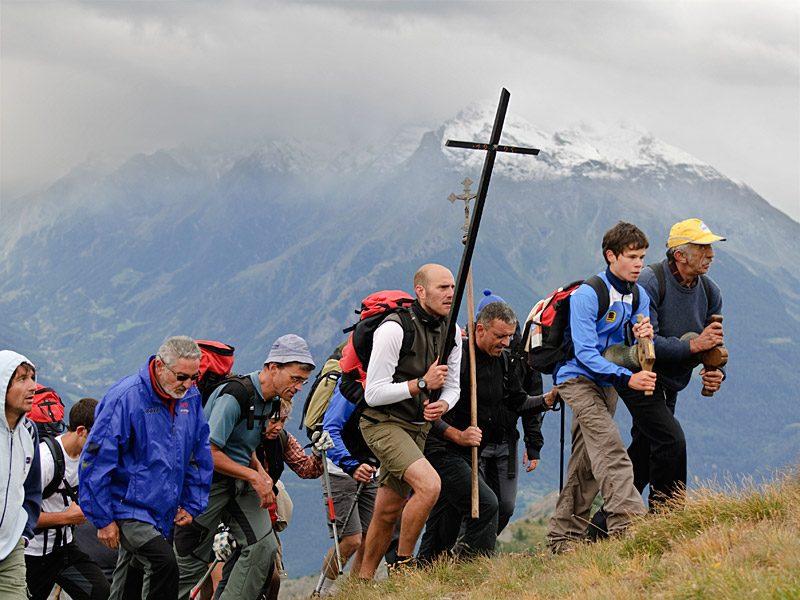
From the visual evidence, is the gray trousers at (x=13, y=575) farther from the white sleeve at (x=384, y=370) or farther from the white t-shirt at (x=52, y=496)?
the white sleeve at (x=384, y=370)

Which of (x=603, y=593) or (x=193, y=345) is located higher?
(x=193, y=345)

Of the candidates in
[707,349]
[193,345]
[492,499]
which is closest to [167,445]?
[193,345]

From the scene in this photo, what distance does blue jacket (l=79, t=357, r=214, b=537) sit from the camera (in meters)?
7.20

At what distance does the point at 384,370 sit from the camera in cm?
816

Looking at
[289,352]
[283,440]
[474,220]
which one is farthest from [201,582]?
[474,220]

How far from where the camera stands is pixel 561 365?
29.3 feet

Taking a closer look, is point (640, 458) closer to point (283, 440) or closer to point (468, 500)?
point (468, 500)

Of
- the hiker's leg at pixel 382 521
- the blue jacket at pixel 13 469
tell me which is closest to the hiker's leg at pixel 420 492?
the hiker's leg at pixel 382 521

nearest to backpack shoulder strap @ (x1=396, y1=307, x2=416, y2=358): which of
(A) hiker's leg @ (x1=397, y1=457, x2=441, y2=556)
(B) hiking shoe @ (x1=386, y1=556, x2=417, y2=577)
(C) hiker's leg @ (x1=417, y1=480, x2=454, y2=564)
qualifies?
(A) hiker's leg @ (x1=397, y1=457, x2=441, y2=556)

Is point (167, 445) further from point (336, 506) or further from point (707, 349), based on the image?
point (707, 349)

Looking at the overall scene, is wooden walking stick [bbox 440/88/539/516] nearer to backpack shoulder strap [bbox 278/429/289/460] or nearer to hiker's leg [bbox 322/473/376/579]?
backpack shoulder strap [bbox 278/429/289/460]

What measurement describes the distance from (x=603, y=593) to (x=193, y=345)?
3.41 meters

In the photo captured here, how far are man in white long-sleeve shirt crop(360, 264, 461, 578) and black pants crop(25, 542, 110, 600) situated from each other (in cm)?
271

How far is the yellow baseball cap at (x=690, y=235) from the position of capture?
873cm
